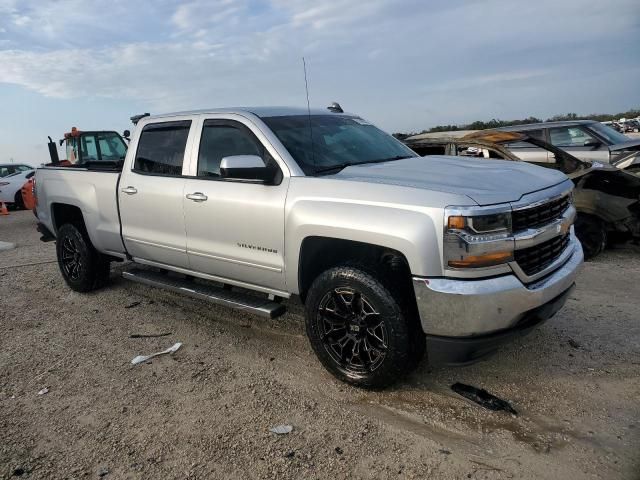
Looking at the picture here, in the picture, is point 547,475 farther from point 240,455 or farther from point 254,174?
point 254,174

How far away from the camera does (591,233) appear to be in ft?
21.0

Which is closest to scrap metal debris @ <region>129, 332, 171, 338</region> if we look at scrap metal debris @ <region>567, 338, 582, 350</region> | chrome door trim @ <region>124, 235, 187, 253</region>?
chrome door trim @ <region>124, 235, 187, 253</region>

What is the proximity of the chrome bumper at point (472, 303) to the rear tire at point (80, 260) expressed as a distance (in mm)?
4135

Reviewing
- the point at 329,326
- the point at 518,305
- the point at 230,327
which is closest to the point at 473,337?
the point at 518,305

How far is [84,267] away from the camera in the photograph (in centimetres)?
577

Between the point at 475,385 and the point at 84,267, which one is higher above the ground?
the point at 84,267

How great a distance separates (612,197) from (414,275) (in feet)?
→ 14.3

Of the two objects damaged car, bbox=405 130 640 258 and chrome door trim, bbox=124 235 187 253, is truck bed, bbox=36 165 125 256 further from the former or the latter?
damaged car, bbox=405 130 640 258

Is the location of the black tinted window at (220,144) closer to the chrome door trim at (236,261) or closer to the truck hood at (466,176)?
the chrome door trim at (236,261)

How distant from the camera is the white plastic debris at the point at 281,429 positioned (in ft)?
10.0

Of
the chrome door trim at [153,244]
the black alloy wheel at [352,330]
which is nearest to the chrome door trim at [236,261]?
the chrome door trim at [153,244]

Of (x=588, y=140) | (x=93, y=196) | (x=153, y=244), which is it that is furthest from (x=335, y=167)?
(x=588, y=140)

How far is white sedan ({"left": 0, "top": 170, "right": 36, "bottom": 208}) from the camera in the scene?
1659 centimetres

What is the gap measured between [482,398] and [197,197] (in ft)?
8.57
